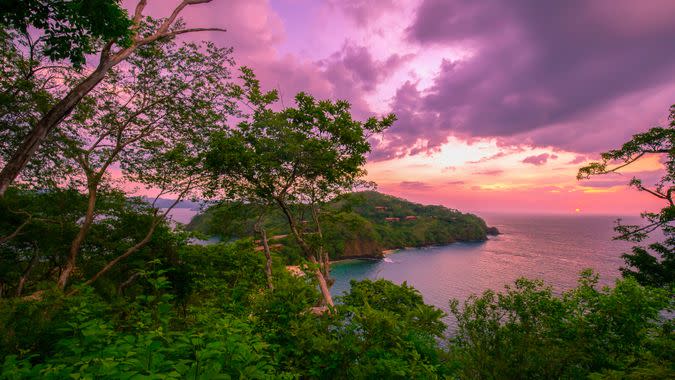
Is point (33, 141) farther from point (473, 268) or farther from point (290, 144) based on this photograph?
point (473, 268)

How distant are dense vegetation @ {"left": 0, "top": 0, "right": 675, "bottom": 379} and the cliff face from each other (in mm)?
75549

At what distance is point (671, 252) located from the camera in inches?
789

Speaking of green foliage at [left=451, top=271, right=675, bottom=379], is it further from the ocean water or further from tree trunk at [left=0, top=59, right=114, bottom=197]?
the ocean water

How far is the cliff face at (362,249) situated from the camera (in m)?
92.6

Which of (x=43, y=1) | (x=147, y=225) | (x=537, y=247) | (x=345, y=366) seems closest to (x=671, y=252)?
(x=345, y=366)

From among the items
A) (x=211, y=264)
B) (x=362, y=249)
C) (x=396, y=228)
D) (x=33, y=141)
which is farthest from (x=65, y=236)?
(x=396, y=228)

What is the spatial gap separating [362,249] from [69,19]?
95140mm

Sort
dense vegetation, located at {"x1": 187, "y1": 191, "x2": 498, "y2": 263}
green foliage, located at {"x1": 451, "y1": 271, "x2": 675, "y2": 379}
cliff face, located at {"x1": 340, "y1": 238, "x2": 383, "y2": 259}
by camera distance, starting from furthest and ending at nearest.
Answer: cliff face, located at {"x1": 340, "y1": 238, "x2": 383, "y2": 259} < dense vegetation, located at {"x1": 187, "y1": 191, "x2": 498, "y2": 263} < green foliage, located at {"x1": 451, "y1": 271, "x2": 675, "y2": 379}

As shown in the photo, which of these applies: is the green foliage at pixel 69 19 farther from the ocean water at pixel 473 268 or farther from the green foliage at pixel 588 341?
the ocean water at pixel 473 268

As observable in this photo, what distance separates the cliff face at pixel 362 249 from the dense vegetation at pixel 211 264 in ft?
248

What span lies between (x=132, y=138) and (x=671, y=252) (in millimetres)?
39081

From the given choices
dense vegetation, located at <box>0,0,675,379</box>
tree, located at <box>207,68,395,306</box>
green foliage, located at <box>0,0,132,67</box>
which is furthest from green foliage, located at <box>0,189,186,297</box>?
green foliage, located at <box>0,0,132,67</box>

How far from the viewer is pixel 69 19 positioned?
16.5 feet

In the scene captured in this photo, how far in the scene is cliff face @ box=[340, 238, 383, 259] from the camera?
92562 millimetres
